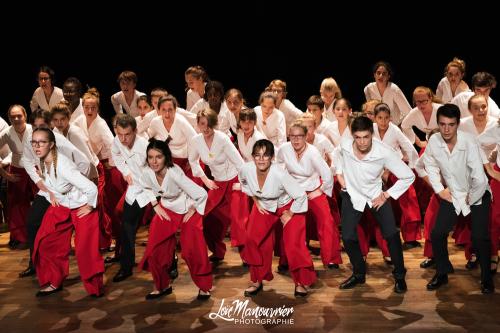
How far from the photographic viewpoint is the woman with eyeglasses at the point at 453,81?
584cm

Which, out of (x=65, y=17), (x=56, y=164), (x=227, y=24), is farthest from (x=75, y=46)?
(x=56, y=164)

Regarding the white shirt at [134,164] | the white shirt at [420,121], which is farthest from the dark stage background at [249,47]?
the white shirt at [134,164]

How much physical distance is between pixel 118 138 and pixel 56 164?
606 mm

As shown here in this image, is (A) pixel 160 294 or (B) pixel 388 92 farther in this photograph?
(B) pixel 388 92

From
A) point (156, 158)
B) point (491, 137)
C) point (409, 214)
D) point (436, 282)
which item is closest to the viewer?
point (156, 158)

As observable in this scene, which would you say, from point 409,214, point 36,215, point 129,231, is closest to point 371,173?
point 409,214

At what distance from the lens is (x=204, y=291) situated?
4020mm

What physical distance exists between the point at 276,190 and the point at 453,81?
273 centimetres

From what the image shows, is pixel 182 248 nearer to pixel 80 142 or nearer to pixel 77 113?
pixel 80 142

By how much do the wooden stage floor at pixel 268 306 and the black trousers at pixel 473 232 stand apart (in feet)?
0.55

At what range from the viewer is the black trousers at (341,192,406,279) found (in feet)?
12.8

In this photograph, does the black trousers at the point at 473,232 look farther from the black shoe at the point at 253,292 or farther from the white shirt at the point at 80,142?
the white shirt at the point at 80,142

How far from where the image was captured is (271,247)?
4062 mm

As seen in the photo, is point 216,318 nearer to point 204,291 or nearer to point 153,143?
point 204,291
